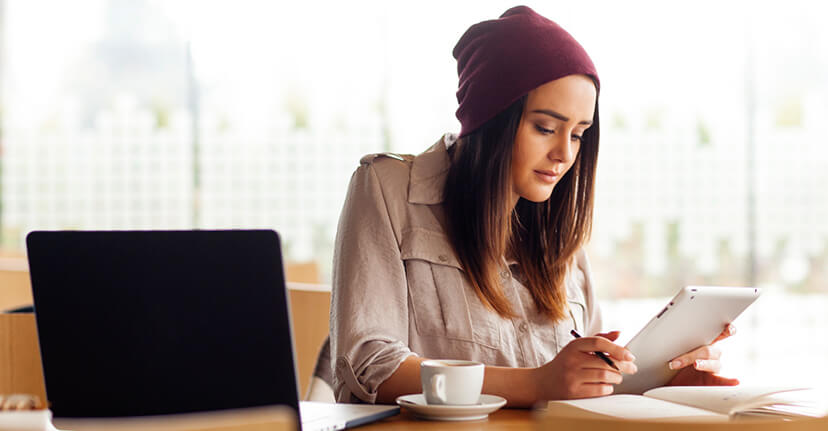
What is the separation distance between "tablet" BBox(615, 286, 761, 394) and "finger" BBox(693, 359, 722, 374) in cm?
3

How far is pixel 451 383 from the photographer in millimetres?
1190

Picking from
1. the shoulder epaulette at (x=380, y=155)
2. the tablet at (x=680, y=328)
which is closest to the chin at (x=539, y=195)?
the shoulder epaulette at (x=380, y=155)

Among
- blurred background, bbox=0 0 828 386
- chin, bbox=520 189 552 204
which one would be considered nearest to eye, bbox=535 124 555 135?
chin, bbox=520 189 552 204

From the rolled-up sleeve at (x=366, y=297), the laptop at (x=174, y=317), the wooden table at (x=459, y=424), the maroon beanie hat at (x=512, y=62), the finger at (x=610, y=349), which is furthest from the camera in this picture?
the maroon beanie hat at (x=512, y=62)

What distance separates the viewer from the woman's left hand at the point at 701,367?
146 centimetres

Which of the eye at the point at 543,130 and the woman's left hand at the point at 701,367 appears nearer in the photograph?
the woman's left hand at the point at 701,367

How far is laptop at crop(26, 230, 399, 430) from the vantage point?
103cm

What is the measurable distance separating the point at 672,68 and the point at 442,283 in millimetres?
2780

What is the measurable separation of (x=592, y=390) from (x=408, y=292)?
16.9 inches

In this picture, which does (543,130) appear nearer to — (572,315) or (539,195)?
(539,195)

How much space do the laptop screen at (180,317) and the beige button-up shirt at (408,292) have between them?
42cm

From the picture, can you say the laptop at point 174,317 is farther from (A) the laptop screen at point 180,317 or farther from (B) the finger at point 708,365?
(B) the finger at point 708,365

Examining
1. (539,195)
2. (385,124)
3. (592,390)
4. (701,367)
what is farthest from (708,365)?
(385,124)

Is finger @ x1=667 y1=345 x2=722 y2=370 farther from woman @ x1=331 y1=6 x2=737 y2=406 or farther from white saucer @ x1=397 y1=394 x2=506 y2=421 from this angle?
white saucer @ x1=397 y1=394 x2=506 y2=421
